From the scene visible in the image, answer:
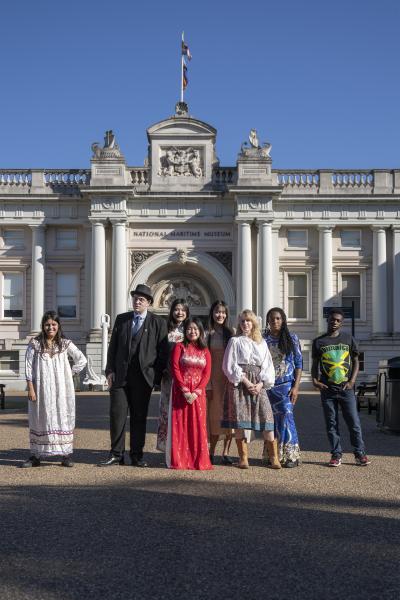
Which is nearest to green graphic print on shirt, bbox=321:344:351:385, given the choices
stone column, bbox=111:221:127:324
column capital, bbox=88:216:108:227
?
stone column, bbox=111:221:127:324

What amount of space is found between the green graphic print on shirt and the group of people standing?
0.12 m

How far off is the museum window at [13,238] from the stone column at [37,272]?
2.30 feet

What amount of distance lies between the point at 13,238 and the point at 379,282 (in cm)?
1535

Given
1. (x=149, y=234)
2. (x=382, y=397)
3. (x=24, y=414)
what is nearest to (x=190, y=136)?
(x=149, y=234)

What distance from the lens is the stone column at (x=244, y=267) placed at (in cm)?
3455

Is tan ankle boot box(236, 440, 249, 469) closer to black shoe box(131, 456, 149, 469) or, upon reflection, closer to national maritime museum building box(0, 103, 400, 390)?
black shoe box(131, 456, 149, 469)

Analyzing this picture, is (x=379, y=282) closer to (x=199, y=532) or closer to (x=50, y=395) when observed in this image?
(x=50, y=395)

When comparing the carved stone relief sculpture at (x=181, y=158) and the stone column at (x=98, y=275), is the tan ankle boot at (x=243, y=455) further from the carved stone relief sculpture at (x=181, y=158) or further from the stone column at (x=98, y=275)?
the carved stone relief sculpture at (x=181, y=158)

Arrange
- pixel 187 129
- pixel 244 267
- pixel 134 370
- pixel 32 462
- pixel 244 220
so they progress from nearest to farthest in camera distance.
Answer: pixel 32 462
pixel 134 370
pixel 244 220
pixel 244 267
pixel 187 129

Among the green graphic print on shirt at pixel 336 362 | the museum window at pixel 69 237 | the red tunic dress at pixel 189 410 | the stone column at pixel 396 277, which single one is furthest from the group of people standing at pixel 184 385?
the museum window at pixel 69 237

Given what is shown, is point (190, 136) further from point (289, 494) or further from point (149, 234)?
point (289, 494)

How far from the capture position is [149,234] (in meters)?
35.5

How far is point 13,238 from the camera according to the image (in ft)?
119

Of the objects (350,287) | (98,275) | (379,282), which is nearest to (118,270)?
(98,275)
